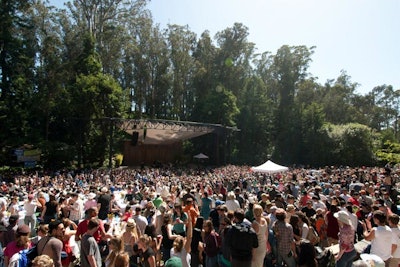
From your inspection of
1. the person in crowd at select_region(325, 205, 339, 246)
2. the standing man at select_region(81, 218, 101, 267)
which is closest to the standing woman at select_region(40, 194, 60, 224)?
the standing man at select_region(81, 218, 101, 267)

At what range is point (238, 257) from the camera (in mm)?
3883

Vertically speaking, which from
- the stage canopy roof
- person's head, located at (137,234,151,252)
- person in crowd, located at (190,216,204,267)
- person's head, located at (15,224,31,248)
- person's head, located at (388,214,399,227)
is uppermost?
the stage canopy roof

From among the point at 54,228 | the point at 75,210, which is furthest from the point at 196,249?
the point at 75,210

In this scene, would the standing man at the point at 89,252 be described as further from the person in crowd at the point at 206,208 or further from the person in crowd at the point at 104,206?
the person in crowd at the point at 206,208

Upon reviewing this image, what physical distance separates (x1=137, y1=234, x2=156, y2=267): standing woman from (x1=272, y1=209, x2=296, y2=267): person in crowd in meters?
1.84

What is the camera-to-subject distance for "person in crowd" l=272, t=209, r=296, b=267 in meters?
4.86

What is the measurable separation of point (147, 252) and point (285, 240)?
1.99 meters

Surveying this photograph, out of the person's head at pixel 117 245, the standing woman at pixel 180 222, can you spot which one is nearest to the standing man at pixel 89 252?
the person's head at pixel 117 245

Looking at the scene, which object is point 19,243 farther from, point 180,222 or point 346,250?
point 346,250

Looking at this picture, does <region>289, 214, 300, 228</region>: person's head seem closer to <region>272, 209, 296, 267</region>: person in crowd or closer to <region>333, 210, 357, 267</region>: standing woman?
<region>272, 209, 296, 267</region>: person in crowd

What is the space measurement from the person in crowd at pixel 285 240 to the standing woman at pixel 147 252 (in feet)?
6.02

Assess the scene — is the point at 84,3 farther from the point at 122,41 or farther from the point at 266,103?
the point at 266,103

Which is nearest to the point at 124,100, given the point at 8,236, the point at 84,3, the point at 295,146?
the point at 84,3

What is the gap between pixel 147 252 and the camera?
14.0ft
